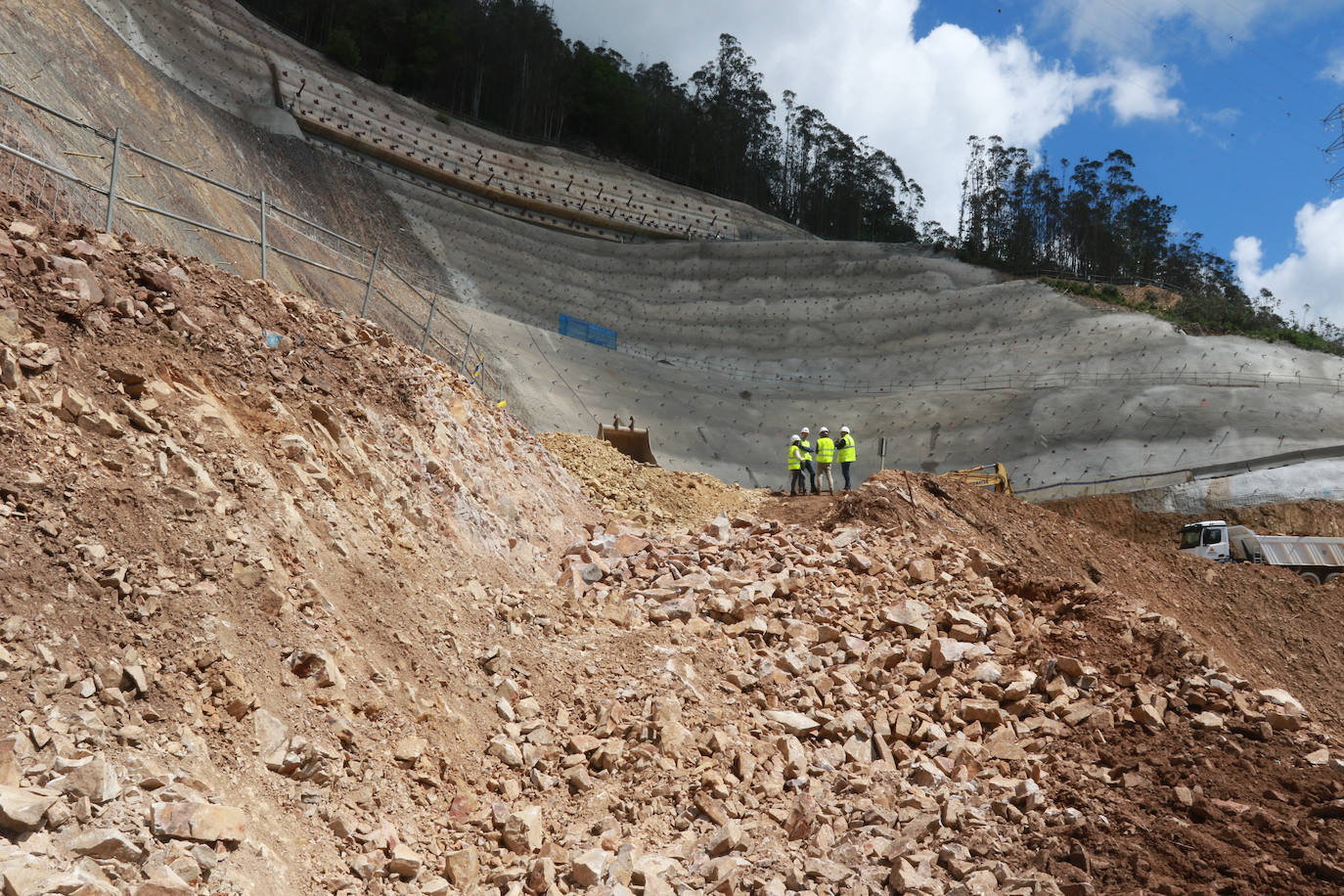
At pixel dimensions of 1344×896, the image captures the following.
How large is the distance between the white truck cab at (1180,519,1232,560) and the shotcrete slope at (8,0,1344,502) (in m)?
9.33

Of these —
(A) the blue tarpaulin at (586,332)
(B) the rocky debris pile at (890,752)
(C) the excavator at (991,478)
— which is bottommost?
(B) the rocky debris pile at (890,752)

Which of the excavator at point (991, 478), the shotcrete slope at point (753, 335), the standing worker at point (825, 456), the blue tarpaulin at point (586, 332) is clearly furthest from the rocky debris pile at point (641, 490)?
the blue tarpaulin at point (586, 332)

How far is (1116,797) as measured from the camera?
699cm

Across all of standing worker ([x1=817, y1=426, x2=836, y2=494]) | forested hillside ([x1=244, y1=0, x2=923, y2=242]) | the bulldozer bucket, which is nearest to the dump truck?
standing worker ([x1=817, y1=426, x2=836, y2=494])

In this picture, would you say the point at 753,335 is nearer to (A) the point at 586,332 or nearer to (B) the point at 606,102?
(A) the point at 586,332

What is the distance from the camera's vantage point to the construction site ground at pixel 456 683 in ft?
16.4

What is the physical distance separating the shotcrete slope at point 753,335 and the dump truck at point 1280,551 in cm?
1025

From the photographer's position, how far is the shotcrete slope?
3038 cm

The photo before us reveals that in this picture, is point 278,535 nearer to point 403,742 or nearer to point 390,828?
point 403,742

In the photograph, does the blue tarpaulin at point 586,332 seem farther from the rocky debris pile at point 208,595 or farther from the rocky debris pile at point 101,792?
the rocky debris pile at point 101,792

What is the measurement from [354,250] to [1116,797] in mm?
31510

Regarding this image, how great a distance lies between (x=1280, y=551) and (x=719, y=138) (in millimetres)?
52479

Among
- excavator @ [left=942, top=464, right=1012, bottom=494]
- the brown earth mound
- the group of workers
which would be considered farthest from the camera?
the brown earth mound

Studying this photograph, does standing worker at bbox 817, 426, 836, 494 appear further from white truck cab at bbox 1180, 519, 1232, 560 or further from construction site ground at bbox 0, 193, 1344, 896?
construction site ground at bbox 0, 193, 1344, 896
